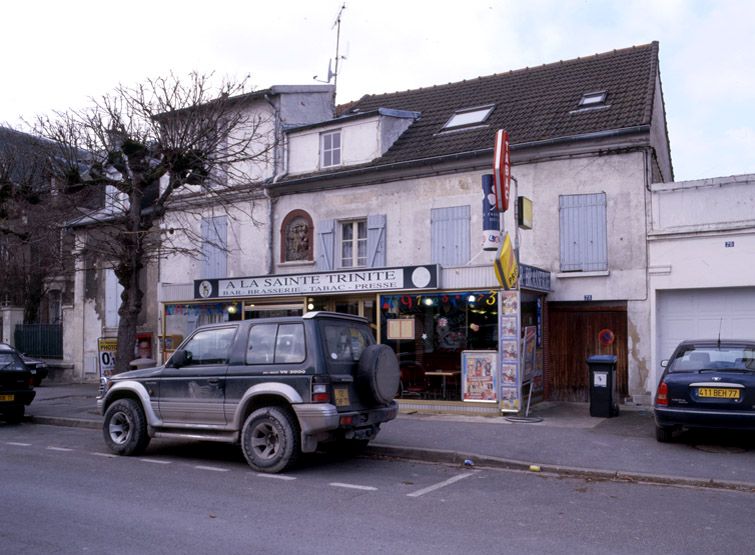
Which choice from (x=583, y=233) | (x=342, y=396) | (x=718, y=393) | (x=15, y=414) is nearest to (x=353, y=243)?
(x=583, y=233)

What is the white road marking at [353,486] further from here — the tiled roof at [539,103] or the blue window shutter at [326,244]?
the blue window shutter at [326,244]

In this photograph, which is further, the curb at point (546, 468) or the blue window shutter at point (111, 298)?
the blue window shutter at point (111, 298)

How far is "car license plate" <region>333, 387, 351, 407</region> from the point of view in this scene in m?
9.04

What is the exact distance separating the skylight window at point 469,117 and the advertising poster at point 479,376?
678 cm

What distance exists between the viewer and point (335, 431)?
30.3 feet

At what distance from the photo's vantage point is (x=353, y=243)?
18547 mm

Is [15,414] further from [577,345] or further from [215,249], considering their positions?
[577,345]

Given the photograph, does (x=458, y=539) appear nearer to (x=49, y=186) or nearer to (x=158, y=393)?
(x=158, y=393)

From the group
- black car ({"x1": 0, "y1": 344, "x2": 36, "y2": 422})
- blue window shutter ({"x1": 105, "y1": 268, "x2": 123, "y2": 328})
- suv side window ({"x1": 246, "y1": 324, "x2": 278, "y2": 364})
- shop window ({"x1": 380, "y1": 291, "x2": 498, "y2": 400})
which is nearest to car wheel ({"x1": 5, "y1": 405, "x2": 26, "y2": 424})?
black car ({"x1": 0, "y1": 344, "x2": 36, "y2": 422})

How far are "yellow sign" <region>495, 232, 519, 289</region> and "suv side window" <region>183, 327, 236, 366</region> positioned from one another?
5093 mm

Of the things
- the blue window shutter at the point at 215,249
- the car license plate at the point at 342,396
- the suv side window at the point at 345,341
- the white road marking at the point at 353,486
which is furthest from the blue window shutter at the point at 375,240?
the white road marking at the point at 353,486

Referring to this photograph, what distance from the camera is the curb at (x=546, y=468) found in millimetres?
8258

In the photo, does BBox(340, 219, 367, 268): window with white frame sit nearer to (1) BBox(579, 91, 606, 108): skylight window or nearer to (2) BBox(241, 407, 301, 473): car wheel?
(1) BBox(579, 91, 606, 108): skylight window

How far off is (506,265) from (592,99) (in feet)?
20.1
